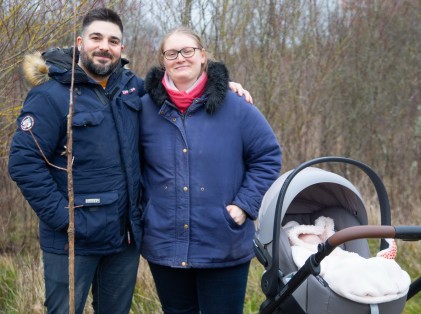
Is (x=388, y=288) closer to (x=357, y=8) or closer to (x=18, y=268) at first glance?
(x=18, y=268)

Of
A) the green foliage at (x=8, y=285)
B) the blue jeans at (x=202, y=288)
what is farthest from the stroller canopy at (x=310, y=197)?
the green foliage at (x=8, y=285)

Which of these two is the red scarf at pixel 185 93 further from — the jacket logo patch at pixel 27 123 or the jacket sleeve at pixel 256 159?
the jacket logo patch at pixel 27 123

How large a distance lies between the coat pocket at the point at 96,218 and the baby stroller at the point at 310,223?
2.51 feet

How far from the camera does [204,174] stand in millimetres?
3264

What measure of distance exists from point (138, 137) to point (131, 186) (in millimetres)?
300

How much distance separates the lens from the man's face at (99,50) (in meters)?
3.18

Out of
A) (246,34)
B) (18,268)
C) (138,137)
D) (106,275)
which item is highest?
(246,34)

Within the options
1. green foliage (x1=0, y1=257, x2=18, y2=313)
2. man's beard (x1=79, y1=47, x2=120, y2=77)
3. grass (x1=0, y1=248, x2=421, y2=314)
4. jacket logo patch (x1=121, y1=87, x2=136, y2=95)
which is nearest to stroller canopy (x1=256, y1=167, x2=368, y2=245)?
jacket logo patch (x1=121, y1=87, x2=136, y2=95)

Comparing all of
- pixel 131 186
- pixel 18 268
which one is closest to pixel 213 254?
pixel 131 186

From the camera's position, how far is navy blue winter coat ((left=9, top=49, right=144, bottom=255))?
9.88ft

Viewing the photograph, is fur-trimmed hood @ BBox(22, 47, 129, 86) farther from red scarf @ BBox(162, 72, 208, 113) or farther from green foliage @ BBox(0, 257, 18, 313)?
green foliage @ BBox(0, 257, 18, 313)

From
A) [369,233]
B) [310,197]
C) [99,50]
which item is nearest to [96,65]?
[99,50]

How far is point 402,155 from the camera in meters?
9.02

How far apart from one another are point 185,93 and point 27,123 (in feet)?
2.76
